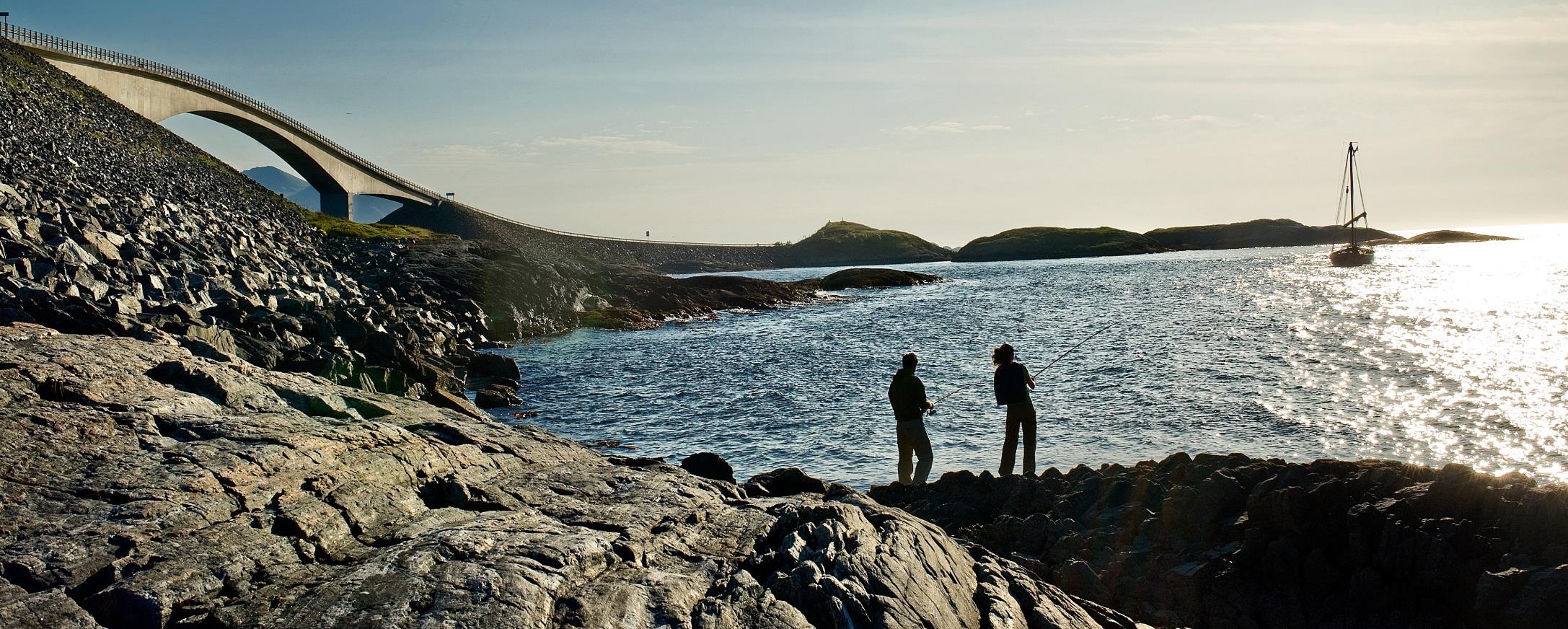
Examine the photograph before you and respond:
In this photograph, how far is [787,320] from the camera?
51.7 meters

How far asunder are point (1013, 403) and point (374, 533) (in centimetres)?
959

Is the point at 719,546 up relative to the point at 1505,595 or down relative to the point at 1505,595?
up

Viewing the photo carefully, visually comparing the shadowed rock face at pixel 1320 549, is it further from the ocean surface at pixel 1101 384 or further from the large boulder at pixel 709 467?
the ocean surface at pixel 1101 384

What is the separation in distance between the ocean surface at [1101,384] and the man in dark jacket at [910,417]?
1647 millimetres

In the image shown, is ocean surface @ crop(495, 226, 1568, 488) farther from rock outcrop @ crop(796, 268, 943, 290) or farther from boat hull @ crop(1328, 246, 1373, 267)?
boat hull @ crop(1328, 246, 1373, 267)

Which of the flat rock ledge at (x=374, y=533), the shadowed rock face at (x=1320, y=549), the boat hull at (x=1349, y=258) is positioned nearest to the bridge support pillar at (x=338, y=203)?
the flat rock ledge at (x=374, y=533)

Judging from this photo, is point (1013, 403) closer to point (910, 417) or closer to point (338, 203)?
point (910, 417)

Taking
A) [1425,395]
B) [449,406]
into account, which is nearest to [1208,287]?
[1425,395]

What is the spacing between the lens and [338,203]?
9419 centimetres

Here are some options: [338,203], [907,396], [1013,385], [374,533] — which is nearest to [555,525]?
[374,533]

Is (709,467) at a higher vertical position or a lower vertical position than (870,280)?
lower

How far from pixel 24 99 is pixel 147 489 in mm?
47001

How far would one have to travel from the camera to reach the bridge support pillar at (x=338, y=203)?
93.8m

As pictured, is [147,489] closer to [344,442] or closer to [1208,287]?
[344,442]
